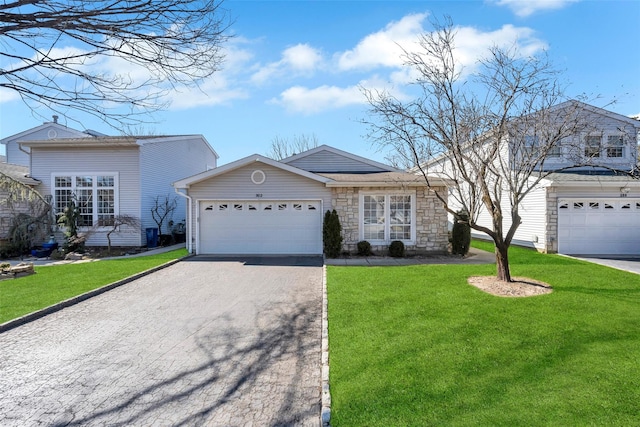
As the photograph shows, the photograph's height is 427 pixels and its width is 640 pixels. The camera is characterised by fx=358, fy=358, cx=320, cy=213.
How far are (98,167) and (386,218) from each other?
12178mm

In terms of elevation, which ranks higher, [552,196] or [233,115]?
[233,115]

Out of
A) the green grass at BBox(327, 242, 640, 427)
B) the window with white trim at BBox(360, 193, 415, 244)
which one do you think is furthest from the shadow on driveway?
the green grass at BBox(327, 242, 640, 427)

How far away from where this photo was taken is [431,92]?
9445 millimetres

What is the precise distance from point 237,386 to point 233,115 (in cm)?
817

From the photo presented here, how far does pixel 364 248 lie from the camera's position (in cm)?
1313

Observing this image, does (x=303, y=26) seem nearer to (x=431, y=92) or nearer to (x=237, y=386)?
(x=431, y=92)

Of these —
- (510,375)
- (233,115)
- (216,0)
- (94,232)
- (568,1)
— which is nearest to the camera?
(510,375)

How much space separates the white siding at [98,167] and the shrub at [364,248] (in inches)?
373

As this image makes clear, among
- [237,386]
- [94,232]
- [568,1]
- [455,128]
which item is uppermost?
[568,1]

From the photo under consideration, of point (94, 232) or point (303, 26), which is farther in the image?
point (94, 232)

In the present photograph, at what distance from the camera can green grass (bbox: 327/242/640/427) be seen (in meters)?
3.31

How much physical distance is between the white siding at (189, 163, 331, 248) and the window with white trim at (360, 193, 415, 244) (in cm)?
152

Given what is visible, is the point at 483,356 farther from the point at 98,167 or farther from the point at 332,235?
the point at 98,167

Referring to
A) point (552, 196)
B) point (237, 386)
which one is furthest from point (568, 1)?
point (237, 386)
